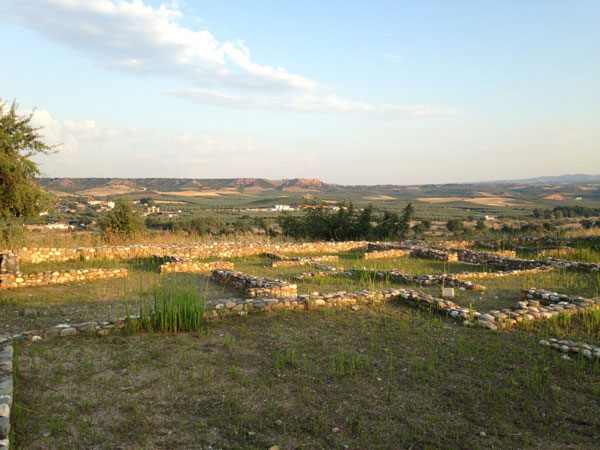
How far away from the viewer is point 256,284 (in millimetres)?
10727

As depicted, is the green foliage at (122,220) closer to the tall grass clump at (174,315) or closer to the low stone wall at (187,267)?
the low stone wall at (187,267)

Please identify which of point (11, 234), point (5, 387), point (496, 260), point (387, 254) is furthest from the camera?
point (387, 254)

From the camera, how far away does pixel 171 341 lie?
6.84 metres

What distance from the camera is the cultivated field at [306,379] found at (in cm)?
422

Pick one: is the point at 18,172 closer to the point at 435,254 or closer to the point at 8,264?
the point at 8,264

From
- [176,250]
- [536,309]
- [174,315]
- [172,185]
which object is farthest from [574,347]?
→ [172,185]

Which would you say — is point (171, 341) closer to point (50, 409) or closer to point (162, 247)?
point (50, 409)

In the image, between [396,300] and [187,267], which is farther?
[187,267]

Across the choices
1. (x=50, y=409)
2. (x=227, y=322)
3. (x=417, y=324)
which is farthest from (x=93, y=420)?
(x=417, y=324)

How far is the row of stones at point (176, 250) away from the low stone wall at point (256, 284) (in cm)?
434

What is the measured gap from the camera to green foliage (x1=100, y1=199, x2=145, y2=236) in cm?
2128

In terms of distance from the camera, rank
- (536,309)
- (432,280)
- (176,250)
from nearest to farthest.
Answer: (536,309)
(432,280)
(176,250)

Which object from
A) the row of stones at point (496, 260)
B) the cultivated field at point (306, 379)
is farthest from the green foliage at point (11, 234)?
the row of stones at point (496, 260)

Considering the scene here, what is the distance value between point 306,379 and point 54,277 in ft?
29.7
